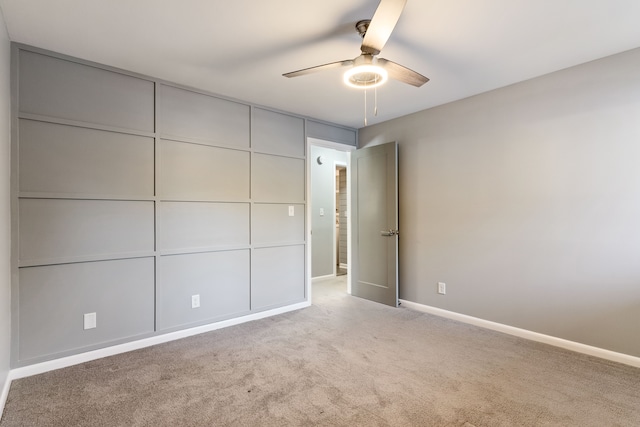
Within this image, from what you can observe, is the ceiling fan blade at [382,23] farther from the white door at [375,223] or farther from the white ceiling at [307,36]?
the white door at [375,223]

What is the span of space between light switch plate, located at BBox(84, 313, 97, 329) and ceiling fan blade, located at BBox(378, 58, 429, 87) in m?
2.88

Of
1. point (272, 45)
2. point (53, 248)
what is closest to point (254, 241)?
point (53, 248)

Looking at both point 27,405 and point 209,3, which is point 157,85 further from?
point 27,405

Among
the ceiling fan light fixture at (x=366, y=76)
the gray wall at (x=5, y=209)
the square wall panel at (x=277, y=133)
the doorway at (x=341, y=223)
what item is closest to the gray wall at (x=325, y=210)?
the doorway at (x=341, y=223)

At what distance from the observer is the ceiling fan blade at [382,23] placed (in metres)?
1.51

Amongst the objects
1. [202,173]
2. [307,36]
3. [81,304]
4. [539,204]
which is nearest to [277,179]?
[202,173]

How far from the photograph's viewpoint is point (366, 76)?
220cm

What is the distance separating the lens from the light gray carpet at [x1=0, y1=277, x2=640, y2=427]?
181cm

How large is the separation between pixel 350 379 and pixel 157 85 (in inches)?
116

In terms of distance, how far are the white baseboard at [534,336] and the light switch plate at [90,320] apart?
3.24m

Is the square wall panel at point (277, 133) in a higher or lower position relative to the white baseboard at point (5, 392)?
higher

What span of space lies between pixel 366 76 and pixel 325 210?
Result: 11.8ft

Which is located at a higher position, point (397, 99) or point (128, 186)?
point (397, 99)

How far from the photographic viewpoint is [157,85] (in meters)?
2.84
